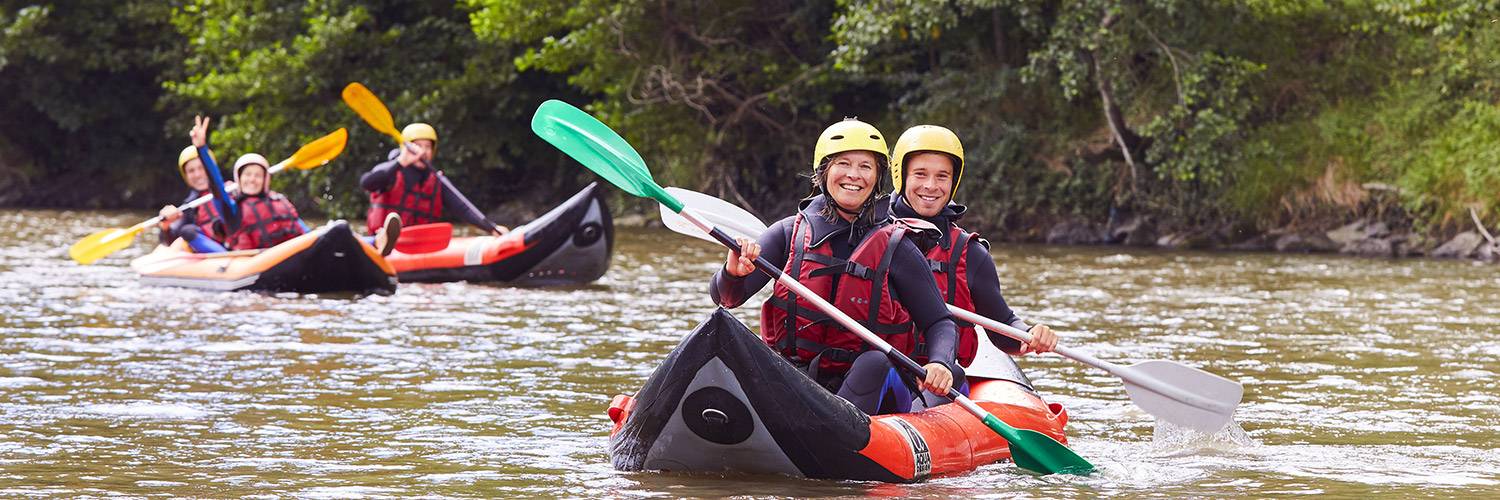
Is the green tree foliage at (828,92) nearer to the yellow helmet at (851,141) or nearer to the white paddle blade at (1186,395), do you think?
the white paddle blade at (1186,395)

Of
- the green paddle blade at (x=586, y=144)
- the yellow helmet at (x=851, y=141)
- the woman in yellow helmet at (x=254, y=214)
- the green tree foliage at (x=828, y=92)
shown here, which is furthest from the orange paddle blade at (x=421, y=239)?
the yellow helmet at (x=851, y=141)

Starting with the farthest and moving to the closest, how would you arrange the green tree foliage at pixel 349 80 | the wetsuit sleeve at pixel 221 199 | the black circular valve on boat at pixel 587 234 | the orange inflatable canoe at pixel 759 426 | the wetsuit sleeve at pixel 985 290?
the green tree foliage at pixel 349 80 → the black circular valve on boat at pixel 587 234 → the wetsuit sleeve at pixel 221 199 → the wetsuit sleeve at pixel 985 290 → the orange inflatable canoe at pixel 759 426

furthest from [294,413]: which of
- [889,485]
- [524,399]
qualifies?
[889,485]

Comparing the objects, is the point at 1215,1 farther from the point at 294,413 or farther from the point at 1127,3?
the point at 294,413

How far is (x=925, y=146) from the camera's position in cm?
515

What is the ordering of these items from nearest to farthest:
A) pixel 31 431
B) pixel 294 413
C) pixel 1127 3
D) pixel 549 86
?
pixel 31 431 < pixel 294 413 < pixel 1127 3 < pixel 549 86

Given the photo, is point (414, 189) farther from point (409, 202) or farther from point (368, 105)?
point (368, 105)

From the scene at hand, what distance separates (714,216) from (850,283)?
534 mm

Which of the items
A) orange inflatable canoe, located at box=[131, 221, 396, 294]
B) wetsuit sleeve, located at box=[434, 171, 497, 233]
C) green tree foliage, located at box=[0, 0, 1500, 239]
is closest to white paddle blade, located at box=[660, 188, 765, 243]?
orange inflatable canoe, located at box=[131, 221, 396, 294]

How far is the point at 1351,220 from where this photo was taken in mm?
15719

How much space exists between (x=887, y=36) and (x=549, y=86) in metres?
7.49

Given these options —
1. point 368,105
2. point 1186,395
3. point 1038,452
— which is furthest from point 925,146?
point 368,105

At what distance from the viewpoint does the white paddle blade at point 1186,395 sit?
5605 mm

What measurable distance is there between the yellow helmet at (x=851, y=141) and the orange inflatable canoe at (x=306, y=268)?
20.3ft
